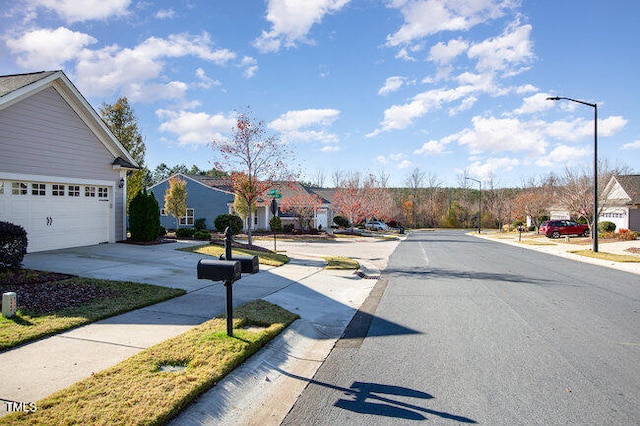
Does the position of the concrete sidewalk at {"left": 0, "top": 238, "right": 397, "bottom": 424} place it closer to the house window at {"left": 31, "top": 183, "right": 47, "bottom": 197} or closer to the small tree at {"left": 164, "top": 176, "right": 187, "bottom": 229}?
the house window at {"left": 31, "top": 183, "right": 47, "bottom": 197}

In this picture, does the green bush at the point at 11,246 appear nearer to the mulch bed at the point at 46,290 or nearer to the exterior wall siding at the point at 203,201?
the mulch bed at the point at 46,290

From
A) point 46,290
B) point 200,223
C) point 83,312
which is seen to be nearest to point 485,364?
point 83,312

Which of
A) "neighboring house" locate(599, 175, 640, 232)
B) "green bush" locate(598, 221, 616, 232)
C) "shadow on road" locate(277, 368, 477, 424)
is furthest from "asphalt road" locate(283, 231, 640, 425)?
"neighboring house" locate(599, 175, 640, 232)

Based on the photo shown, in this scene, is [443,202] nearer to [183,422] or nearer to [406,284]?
[406,284]

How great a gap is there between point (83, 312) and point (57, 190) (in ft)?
30.5

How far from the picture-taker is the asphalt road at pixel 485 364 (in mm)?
4043

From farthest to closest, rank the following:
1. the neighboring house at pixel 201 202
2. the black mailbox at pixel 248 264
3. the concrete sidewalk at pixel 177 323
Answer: the neighboring house at pixel 201 202 → the black mailbox at pixel 248 264 → the concrete sidewalk at pixel 177 323

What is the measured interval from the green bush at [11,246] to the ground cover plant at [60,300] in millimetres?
237

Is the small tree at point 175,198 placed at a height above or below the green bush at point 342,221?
above

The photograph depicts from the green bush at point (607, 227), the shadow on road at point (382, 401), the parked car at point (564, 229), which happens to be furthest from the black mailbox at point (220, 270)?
the green bush at point (607, 227)

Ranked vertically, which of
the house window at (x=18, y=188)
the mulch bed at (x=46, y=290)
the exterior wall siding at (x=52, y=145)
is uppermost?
the exterior wall siding at (x=52, y=145)

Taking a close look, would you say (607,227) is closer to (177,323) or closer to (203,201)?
(203,201)

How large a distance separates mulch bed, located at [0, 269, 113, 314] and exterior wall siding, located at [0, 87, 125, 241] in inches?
206

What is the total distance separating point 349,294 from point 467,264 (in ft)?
27.8
